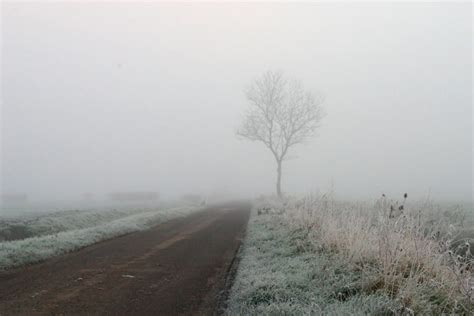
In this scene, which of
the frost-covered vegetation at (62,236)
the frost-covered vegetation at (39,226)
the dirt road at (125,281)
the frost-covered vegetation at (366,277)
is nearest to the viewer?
the frost-covered vegetation at (366,277)

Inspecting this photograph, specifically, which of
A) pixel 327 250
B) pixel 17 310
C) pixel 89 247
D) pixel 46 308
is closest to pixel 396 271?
pixel 327 250

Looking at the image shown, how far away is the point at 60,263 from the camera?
10562mm

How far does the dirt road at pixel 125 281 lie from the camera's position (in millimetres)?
6641

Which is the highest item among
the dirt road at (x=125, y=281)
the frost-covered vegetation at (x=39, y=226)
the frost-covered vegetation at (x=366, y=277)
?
the frost-covered vegetation at (x=366, y=277)

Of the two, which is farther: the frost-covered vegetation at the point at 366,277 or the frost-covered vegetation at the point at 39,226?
the frost-covered vegetation at the point at 39,226

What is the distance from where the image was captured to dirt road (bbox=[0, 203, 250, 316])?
6.64 metres

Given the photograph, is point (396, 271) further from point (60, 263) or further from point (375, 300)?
point (60, 263)

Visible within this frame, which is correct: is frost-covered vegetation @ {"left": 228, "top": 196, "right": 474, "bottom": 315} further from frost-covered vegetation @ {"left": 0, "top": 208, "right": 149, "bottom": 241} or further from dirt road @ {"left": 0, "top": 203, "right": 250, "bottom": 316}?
frost-covered vegetation @ {"left": 0, "top": 208, "right": 149, "bottom": 241}

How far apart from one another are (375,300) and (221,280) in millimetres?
3954

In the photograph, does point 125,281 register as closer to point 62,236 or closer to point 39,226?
point 62,236

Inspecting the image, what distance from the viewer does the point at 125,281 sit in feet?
27.9

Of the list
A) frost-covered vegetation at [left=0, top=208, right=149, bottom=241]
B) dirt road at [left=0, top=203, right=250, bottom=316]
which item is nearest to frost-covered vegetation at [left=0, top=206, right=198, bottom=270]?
frost-covered vegetation at [left=0, top=208, right=149, bottom=241]

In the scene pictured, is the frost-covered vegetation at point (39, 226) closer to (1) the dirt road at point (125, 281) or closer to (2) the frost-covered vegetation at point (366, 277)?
(1) the dirt road at point (125, 281)

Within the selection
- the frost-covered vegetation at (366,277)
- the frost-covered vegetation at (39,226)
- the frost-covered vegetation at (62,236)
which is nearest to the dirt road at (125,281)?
the frost-covered vegetation at (62,236)
